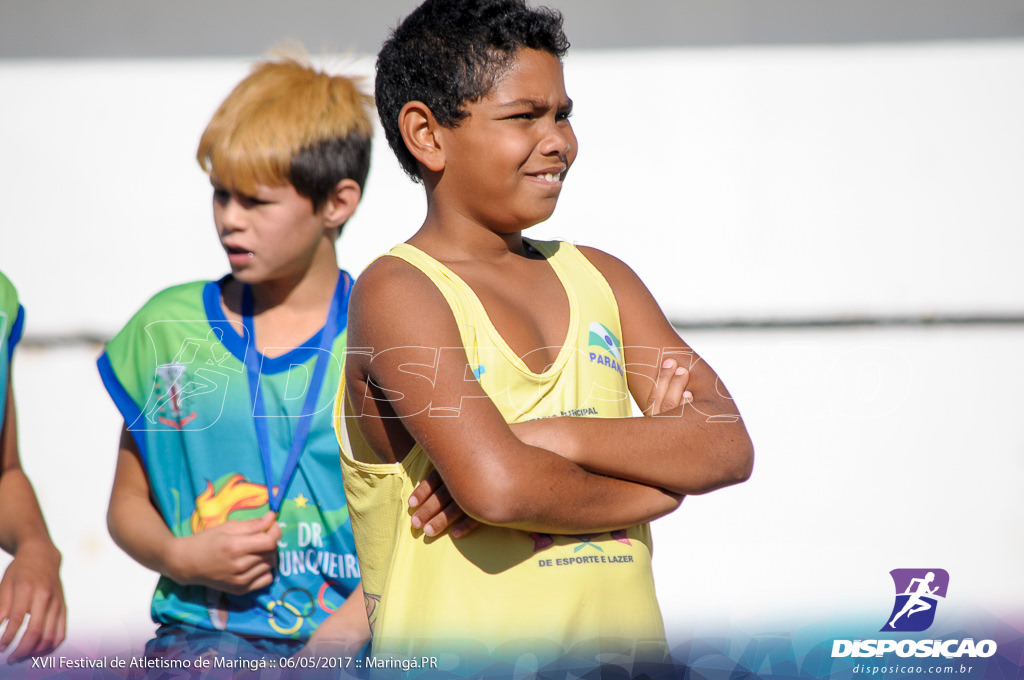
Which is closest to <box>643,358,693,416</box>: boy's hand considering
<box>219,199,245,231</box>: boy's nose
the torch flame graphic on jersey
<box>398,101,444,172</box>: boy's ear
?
<box>398,101,444,172</box>: boy's ear

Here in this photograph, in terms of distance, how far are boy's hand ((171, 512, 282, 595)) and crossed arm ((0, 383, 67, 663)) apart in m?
0.37

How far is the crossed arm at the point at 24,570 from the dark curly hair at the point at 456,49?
1.41m

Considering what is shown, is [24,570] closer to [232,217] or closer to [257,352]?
[257,352]

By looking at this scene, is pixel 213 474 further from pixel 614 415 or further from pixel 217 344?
pixel 614 415

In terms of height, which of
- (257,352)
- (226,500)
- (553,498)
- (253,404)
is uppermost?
(257,352)

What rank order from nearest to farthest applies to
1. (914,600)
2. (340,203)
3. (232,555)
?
(914,600)
(232,555)
(340,203)

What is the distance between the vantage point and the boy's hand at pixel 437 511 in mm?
1226

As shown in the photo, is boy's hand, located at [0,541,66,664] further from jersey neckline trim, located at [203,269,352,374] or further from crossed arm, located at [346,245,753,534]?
crossed arm, located at [346,245,753,534]

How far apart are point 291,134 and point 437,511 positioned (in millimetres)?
1187

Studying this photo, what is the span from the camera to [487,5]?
4.49ft

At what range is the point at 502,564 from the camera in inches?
48.5

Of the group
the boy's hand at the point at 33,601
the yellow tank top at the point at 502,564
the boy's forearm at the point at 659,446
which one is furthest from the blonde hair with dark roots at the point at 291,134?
the boy's forearm at the point at 659,446

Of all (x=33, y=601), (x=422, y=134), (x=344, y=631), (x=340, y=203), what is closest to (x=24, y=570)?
(x=33, y=601)

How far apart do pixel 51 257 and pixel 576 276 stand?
2.41 m
